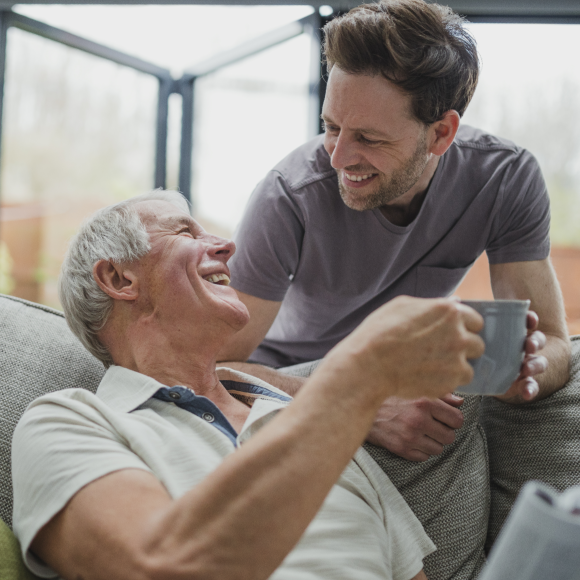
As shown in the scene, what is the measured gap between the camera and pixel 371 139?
161 centimetres

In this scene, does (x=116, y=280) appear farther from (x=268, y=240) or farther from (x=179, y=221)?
(x=268, y=240)

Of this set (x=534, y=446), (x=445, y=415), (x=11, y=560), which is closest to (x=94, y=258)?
(x=11, y=560)

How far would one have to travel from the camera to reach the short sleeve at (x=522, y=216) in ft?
5.78

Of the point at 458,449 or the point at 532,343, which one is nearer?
the point at 532,343

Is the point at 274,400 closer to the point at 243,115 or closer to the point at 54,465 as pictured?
the point at 54,465

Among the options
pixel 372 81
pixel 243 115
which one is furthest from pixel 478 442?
pixel 243 115

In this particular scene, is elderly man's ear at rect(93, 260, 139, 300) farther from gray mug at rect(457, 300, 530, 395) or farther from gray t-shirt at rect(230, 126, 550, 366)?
gray mug at rect(457, 300, 530, 395)

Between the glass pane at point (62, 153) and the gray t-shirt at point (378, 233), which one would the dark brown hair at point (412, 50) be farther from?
the glass pane at point (62, 153)

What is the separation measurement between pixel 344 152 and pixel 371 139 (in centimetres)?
8

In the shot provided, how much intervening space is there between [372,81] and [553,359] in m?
0.83

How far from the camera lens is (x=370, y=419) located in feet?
2.46

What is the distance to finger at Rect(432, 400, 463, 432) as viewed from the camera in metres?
1.38

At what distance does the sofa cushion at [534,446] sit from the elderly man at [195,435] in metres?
0.35

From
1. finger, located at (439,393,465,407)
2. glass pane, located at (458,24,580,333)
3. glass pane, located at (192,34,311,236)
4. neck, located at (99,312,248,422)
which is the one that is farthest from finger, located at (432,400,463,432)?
glass pane, located at (192,34,311,236)
